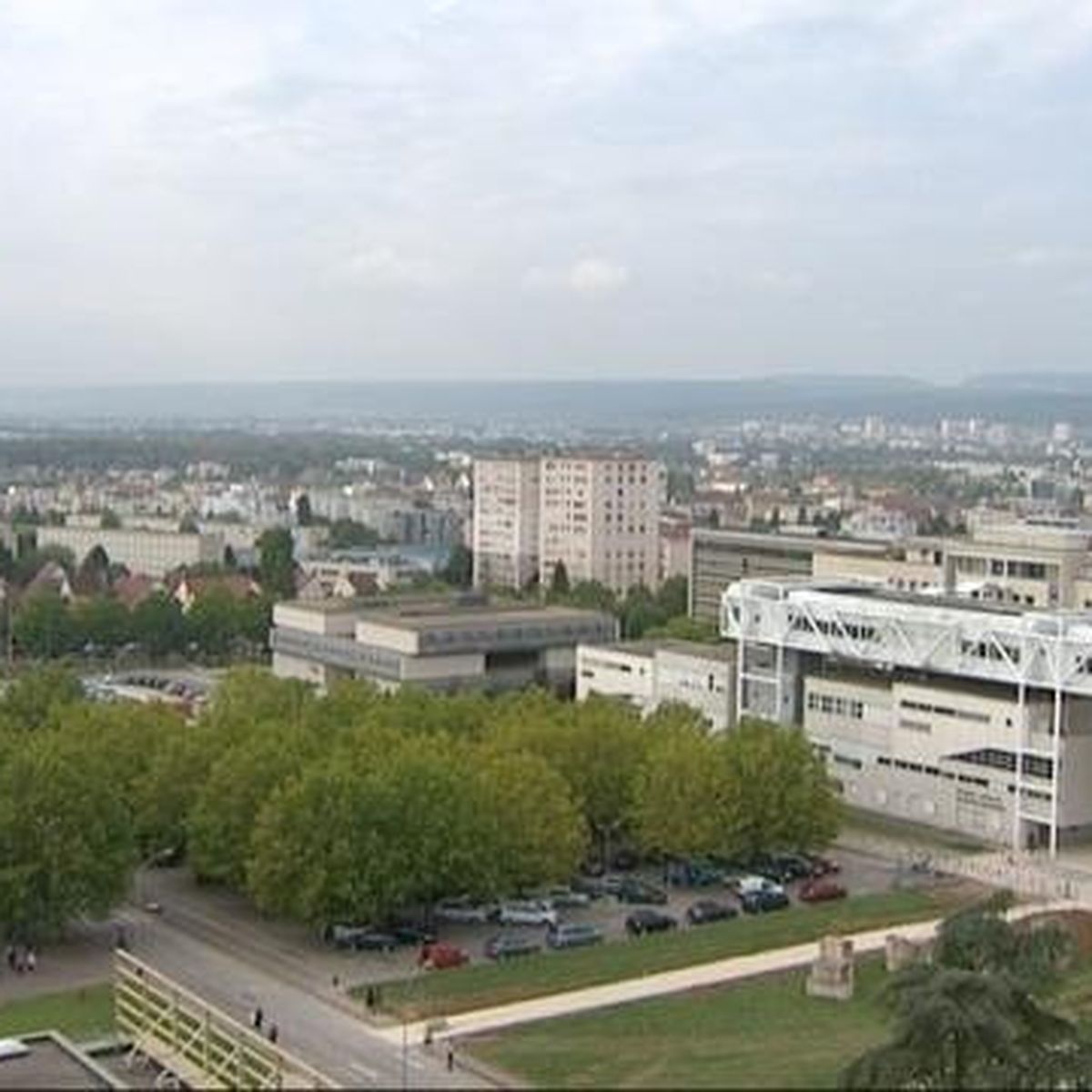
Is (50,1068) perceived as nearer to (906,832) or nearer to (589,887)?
(589,887)

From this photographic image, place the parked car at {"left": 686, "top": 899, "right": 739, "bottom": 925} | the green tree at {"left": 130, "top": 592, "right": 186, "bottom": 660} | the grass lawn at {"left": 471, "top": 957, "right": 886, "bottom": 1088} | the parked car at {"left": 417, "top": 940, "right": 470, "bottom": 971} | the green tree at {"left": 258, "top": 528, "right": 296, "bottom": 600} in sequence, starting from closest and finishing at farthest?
the grass lawn at {"left": 471, "top": 957, "right": 886, "bottom": 1088} → the parked car at {"left": 417, "top": 940, "right": 470, "bottom": 971} → the parked car at {"left": 686, "top": 899, "right": 739, "bottom": 925} → the green tree at {"left": 130, "top": 592, "right": 186, "bottom": 660} → the green tree at {"left": 258, "top": 528, "right": 296, "bottom": 600}

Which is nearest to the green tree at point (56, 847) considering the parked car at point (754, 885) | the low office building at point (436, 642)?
the parked car at point (754, 885)

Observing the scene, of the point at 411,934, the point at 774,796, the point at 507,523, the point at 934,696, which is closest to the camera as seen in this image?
the point at 411,934

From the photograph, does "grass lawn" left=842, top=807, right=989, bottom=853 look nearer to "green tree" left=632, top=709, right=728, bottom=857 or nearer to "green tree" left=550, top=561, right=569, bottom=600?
"green tree" left=632, top=709, right=728, bottom=857

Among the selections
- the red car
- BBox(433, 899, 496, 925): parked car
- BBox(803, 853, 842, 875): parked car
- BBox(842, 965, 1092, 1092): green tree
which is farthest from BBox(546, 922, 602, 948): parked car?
BBox(842, 965, 1092, 1092): green tree

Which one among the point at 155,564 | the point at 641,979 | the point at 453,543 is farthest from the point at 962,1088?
the point at 453,543

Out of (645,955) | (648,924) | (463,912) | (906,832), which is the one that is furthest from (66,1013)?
(906,832)
